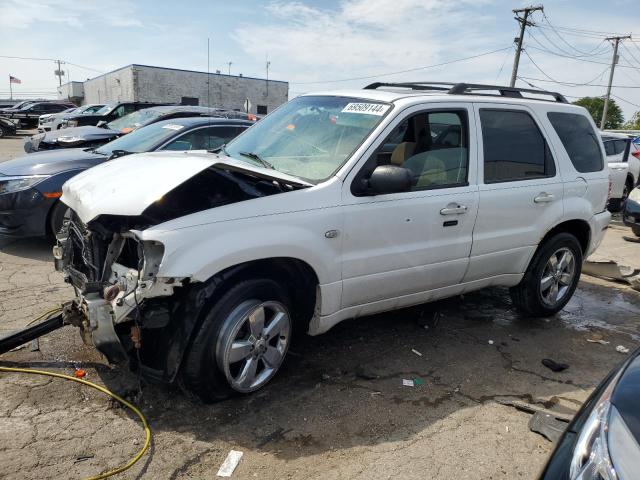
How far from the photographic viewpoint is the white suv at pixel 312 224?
10.1 ft

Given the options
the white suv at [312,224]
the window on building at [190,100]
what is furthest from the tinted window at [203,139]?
the window on building at [190,100]

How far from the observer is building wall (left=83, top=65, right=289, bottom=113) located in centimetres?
3981

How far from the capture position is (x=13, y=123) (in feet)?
85.5

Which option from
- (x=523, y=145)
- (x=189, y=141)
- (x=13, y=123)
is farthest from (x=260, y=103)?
(x=523, y=145)

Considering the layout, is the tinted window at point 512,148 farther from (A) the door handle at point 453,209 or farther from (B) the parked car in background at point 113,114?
(B) the parked car in background at point 113,114

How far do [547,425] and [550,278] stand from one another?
209cm

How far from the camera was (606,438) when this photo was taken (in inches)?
70.9

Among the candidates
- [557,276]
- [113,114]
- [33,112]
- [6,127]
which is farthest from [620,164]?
[33,112]

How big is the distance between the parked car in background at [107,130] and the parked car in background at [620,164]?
7.79 m

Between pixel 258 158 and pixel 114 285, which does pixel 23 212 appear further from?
pixel 114 285

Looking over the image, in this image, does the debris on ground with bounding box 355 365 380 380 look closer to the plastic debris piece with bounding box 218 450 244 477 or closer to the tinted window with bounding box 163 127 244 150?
the plastic debris piece with bounding box 218 450 244 477

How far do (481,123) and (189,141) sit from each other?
4001mm

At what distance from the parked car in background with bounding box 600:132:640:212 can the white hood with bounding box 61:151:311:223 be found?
383 inches

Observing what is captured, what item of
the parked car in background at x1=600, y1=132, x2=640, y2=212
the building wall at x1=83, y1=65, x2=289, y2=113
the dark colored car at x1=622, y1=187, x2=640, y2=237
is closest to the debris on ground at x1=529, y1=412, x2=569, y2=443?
the dark colored car at x1=622, y1=187, x2=640, y2=237
